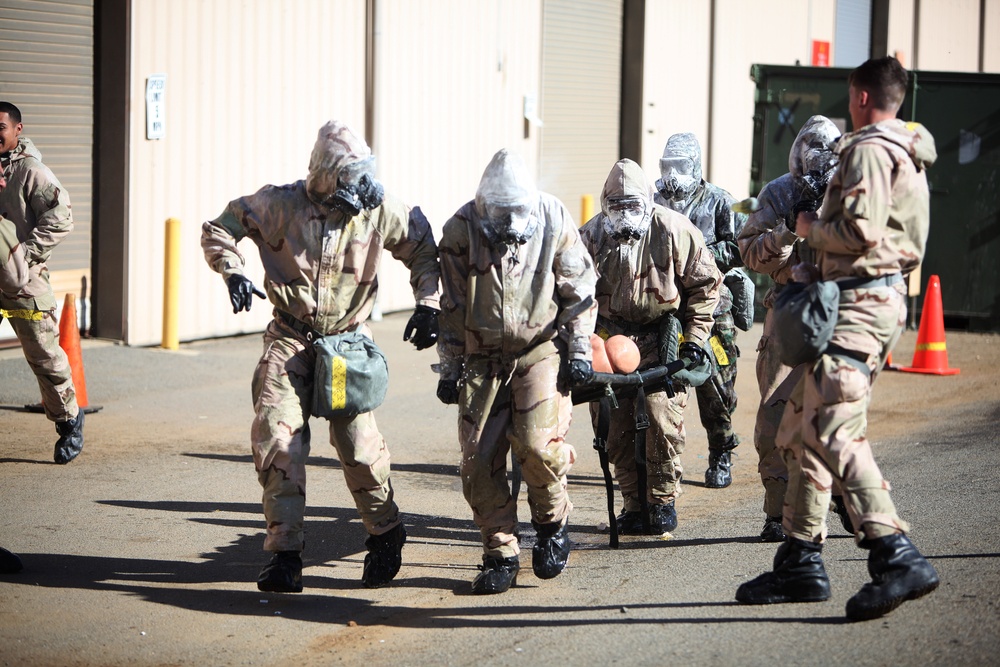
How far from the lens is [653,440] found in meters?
7.05

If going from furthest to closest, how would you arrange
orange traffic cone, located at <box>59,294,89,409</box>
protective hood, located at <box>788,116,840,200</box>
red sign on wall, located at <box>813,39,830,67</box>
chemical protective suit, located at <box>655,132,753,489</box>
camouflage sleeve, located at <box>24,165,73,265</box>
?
red sign on wall, located at <box>813,39,830,67</box> → orange traffic cone, located at <box>59,294,89,409</box> → camouflage sleeve, located at <box>24,165,73,265</box> → chemical protective suit, located at <box>655,132,753,489</box> → protective hood, located at <box>788,116,840,200</box>

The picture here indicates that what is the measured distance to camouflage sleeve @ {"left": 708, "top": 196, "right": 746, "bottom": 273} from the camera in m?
8.27

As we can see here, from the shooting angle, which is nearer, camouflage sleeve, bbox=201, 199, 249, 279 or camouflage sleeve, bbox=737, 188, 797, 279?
camouflage sleeve, bbox=201, 199, 249, 279

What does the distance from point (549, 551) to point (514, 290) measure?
3.76 ft

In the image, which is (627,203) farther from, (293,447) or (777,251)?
(293,447)

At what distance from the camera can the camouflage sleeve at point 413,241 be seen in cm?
600

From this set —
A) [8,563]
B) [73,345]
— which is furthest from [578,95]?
[8,563]

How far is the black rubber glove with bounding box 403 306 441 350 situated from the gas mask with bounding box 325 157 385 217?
50cm

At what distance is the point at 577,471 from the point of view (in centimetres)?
879

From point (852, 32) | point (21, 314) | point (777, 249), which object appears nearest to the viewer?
point (777, 249)

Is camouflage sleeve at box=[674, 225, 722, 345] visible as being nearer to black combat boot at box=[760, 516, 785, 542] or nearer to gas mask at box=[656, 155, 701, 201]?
black combat boot at box=[760, 516, 785, 542]

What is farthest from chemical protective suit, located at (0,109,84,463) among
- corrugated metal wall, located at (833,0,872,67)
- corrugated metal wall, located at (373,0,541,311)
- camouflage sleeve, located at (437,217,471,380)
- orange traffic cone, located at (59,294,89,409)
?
corrugated metal wall, located at (833,0,872,67)

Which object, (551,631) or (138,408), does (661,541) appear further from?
(138,408)

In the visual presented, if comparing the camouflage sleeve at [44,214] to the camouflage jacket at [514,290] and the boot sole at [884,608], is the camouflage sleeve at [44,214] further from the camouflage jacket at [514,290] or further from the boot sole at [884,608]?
the boot sole at [884,608]
